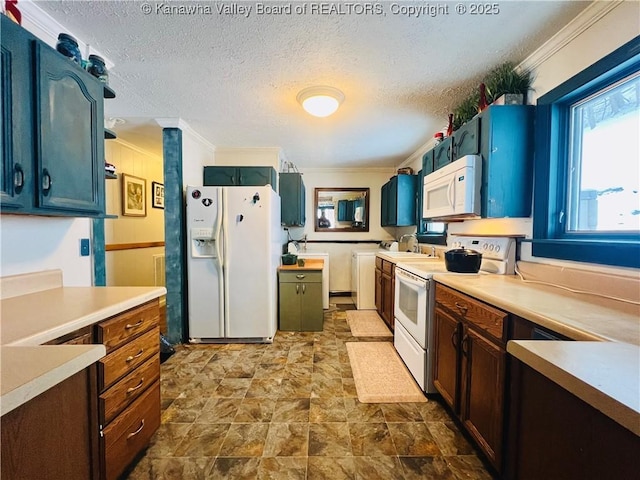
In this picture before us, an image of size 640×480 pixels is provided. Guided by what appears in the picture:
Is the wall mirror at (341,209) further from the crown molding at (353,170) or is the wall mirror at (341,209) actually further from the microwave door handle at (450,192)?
the microwave door handle at (450,192)

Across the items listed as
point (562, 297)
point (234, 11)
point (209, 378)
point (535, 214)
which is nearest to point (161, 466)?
point (209, 378)

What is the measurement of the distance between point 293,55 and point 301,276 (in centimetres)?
216

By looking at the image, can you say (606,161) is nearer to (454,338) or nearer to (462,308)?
(462,308)

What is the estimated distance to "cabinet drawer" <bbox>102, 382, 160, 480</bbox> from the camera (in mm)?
1107

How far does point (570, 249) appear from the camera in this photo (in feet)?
4.66

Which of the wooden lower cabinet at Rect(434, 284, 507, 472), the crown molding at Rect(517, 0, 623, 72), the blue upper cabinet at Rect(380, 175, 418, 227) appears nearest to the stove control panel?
the wooden lower cabinet at Rect(434, 284, 507, 472)

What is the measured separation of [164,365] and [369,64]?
2957mm

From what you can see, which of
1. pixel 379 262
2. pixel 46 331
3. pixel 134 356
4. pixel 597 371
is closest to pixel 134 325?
pixel 134 356

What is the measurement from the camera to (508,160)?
1729 mm

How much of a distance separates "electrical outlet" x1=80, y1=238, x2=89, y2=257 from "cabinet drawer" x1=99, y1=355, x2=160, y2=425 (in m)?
0.85

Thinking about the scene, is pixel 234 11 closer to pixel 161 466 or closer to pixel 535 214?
pixel 535 214

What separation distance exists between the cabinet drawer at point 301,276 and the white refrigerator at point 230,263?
310mm

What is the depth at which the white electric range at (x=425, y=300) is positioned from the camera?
1850mm

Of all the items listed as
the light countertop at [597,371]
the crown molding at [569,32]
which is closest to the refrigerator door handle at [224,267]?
the light countertop at [597,371]
